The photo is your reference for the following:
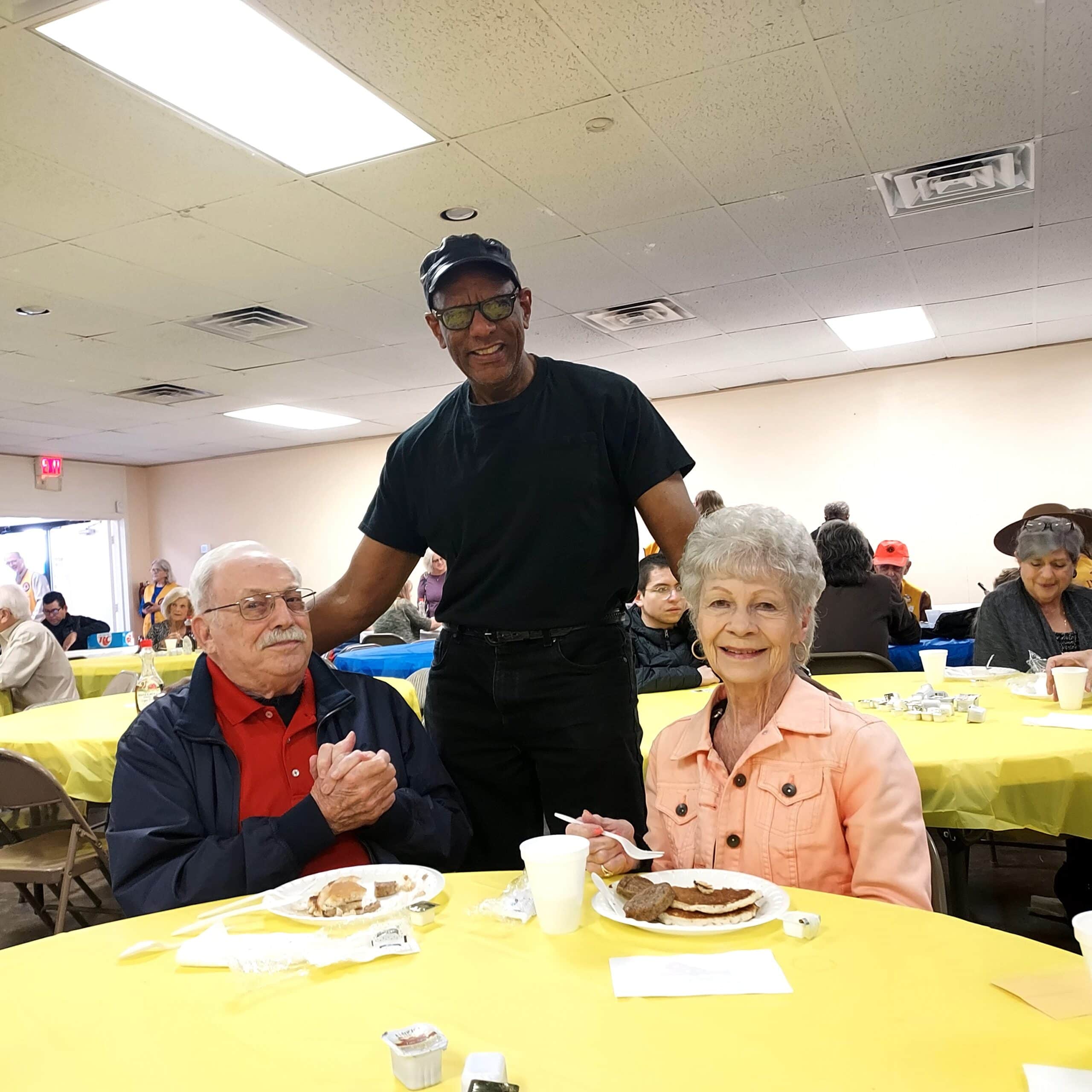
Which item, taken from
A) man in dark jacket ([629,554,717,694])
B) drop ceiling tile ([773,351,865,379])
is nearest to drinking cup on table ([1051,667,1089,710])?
man in dark jacket ([629,554,717,694])

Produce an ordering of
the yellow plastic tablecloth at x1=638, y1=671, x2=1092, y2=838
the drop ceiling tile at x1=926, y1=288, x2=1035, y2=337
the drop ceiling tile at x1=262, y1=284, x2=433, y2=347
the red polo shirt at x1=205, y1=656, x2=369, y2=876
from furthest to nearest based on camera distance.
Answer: the drop ceiling tile at x1=926, y1=288, x2=1035, y2=337, the drop ceiling tile at x1=262, y1=284, x2=433, y2=347, the yellow plastic tablecloth at x1=638, y1=671, x2=1092, y2=838, the red polo shirt at x1=205, y1=656, x2=369, y2=876

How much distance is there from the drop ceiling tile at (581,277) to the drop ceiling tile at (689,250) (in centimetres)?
10

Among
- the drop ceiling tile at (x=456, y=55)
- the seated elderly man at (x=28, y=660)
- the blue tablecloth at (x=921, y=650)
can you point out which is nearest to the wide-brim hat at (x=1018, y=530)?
the blue tablecloth at (x=921, y=650)

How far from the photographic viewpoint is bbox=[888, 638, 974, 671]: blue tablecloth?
5105mm

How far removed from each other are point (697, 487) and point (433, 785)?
904cm

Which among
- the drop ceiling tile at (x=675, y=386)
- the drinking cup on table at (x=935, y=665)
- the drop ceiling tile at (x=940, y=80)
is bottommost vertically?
the drinking cup on table at (x=935, y=665)

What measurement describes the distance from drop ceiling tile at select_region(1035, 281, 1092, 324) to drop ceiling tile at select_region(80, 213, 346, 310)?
5079 mm

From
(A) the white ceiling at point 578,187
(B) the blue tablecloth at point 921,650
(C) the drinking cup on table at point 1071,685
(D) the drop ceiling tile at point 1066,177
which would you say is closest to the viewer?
(C) the drinking cup on table at point 1071,685

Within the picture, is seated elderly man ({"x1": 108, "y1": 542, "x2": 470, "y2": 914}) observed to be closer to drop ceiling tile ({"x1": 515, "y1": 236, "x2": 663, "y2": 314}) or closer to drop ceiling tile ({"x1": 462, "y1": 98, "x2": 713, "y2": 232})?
drop ceiling tile ({"x1": 462, "y1": 98, "x2": 713, "y2": 232})

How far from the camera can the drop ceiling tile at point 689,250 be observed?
5.30m

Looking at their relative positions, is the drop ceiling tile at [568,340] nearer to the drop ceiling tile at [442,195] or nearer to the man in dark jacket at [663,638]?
the drop ceiling tile at [442,195]

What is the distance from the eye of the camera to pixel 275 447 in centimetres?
1303

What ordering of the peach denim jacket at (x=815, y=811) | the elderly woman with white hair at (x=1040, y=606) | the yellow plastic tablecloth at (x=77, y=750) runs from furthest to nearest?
the elderly woman with white hair at (x=1040, y=606)
the yellow plastic tablecloth at (x=77, y=750)
the peach denim jacket at (x=815, y=811)

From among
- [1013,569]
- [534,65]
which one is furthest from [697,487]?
[534,65]
